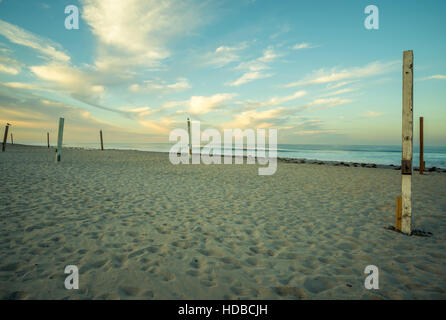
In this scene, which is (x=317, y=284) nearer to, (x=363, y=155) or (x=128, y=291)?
(x=128, y=291)

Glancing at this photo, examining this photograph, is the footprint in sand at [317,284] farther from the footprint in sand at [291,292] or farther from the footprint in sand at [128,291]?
the footprint in sand at [128,291]

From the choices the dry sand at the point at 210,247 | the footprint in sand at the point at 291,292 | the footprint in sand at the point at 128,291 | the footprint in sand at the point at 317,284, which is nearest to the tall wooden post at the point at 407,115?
the dry sand at the point at 210,247

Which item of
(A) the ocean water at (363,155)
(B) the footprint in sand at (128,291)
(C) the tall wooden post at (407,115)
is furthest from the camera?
(A) the ocean water at (363,155)

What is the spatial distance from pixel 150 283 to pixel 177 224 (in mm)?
1969

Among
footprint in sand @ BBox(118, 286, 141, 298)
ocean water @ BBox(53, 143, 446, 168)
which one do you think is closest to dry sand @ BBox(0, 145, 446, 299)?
footprint in sand @ BBox(118, 286, 141, 298)

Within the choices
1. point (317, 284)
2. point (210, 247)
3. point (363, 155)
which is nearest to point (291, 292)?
point (317, 284)

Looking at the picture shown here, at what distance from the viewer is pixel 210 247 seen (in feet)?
11.9

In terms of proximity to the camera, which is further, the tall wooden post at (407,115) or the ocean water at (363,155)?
the ocean water at (363,155)

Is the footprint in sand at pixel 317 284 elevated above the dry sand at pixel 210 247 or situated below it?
below

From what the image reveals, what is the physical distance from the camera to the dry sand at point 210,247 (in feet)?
8.46

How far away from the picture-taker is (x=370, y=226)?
4684 millimetres

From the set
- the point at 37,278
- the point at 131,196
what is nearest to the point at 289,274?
the point at 37,278
